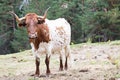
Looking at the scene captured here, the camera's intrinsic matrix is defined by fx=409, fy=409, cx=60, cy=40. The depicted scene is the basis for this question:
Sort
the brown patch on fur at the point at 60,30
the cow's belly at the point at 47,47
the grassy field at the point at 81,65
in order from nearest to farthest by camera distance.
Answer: the grassy field at the point at 81,65
the cow's belly at the point at 47,47
the brown patch on fur at the point at 60,30

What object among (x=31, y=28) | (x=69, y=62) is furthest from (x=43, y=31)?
(x=69, y=62)

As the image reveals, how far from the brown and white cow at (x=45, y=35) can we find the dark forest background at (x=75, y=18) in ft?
30.8

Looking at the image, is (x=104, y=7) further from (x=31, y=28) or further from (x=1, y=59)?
(x=31, y=28)

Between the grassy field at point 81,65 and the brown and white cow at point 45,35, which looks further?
the grassy field at point 81,65

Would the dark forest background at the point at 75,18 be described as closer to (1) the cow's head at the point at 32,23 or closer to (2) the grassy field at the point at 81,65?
(2) the grassy field at the point at 81,65

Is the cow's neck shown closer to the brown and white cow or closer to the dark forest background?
the brown and white cow

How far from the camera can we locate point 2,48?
43156 mm

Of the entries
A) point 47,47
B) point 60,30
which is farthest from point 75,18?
point 47,47

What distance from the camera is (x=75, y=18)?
3697 centimetres

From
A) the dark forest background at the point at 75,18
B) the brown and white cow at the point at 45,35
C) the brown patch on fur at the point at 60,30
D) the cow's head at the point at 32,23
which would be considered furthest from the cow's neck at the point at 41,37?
the dark forest background at the point at 75,18

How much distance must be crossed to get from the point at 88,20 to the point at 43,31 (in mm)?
20672

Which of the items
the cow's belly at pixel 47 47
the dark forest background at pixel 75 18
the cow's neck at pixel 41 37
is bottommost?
the dark forest background at pixel 75 18

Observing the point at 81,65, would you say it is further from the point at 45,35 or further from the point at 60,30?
the point at 45,35

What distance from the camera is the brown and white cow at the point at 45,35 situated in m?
9.29
